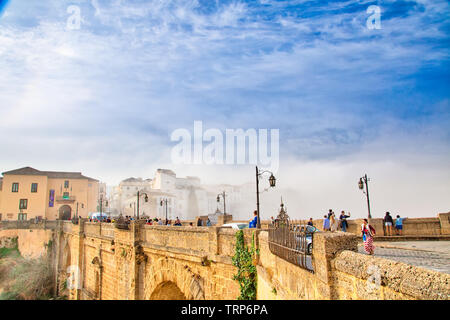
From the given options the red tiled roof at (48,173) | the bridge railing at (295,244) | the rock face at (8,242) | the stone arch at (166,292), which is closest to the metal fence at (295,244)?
the bridge railing at (295,244)

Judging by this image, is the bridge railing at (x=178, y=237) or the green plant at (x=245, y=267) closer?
the green plant at (x=245, y=267)

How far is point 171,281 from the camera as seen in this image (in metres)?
13.3

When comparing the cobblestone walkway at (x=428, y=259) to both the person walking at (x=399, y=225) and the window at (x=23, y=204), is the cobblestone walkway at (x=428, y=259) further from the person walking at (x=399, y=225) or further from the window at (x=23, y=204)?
the window at (x=23, y=204)

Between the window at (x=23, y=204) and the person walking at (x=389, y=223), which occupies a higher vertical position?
the window at (x=23, y=204)

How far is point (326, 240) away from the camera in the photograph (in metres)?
4.12

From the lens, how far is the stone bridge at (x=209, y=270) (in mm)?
3094

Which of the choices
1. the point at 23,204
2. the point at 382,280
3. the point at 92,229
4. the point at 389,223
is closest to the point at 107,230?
the point at 92,229

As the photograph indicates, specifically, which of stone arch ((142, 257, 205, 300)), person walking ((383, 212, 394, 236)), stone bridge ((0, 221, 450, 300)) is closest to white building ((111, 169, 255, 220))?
stone bridge ((0, 221, 450, 300))

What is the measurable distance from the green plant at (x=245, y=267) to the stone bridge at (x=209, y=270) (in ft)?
0.93
